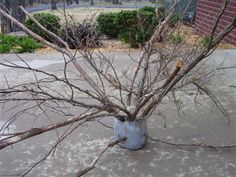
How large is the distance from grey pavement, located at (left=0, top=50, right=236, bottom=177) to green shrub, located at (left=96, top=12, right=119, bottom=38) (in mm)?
5608

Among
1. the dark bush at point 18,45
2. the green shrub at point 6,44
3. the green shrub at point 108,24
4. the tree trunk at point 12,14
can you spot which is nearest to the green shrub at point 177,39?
the dark bush at point 18,45

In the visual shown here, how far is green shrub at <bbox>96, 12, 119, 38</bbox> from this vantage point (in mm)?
9703

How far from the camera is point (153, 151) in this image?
3361 mm

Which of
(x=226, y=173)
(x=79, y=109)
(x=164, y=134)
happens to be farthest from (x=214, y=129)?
(x=79, y=109)

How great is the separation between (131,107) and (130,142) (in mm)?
304

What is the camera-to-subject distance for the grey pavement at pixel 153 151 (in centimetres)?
306

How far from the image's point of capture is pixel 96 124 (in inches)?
155

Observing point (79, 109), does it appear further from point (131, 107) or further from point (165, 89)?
point (165, 89)

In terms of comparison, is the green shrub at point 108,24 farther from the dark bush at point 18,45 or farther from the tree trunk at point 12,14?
the tree trunk at point 12,14

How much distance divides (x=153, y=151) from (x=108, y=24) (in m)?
6.80

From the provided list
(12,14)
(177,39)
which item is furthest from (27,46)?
(177,39)

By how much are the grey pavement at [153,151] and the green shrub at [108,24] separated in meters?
5.61

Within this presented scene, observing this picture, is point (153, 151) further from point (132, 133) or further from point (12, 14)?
point (12, 14)

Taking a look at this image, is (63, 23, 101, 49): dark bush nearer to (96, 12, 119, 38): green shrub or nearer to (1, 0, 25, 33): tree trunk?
(96, 12, 119, 38): green shrub
